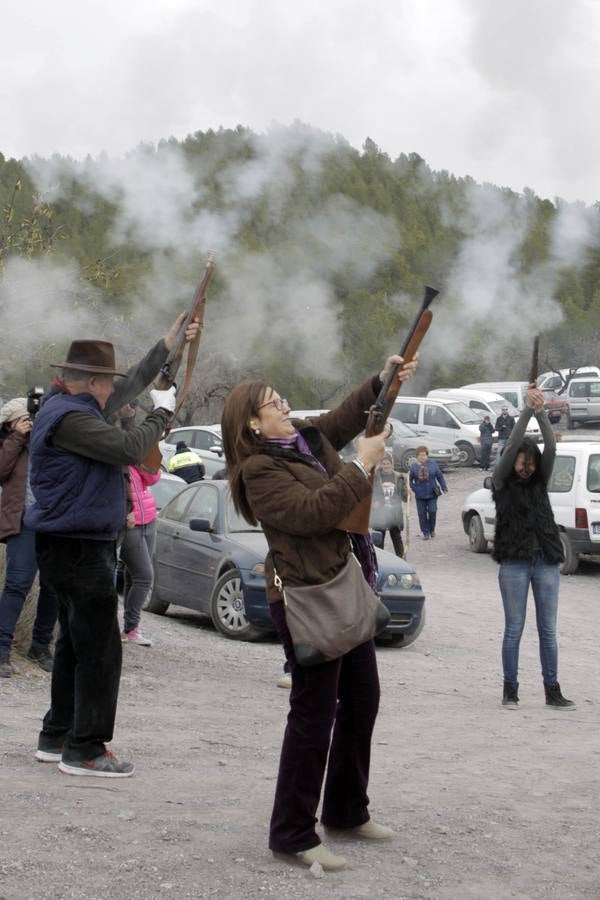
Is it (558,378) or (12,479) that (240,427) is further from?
(558,378)

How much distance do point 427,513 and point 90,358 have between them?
18.5 metres

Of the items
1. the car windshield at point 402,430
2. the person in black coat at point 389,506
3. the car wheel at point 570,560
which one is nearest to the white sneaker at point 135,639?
the person in black coat at point 389,506

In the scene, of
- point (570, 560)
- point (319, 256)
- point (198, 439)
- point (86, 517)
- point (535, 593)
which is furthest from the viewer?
point (319, 256)

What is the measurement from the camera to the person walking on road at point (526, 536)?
889 centimetres

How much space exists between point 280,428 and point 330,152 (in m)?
50.4

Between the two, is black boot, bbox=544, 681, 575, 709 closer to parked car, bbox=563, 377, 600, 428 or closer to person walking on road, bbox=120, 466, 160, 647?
person walking on road, bbox=120, 466, 160, 647

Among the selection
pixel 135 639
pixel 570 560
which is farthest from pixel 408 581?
pixel 570 560

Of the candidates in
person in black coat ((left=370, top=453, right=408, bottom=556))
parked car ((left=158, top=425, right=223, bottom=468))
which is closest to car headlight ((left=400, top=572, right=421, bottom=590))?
person in black coat ((left=370, top=453, right=408, bottom=556))

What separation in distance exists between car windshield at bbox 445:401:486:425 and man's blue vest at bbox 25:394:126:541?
99.4 ft

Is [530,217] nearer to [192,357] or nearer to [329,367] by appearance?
[329,367]

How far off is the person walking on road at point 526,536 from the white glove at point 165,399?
3.33 m

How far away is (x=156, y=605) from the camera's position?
44.9 ft

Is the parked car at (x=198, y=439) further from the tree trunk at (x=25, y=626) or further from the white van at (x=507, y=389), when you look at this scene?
the tree trunk at (x=25, y=626)

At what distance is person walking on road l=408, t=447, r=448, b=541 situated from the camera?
75.3 ft
